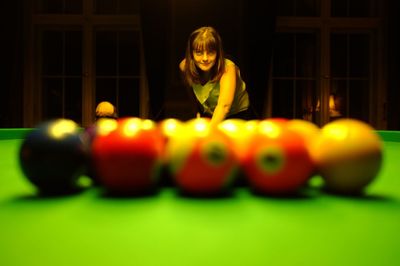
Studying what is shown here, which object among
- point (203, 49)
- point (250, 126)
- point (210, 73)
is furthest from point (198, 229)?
point (210, 73)

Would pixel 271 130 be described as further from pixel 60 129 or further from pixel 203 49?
pixel 203 49

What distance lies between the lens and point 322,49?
7.44 metres

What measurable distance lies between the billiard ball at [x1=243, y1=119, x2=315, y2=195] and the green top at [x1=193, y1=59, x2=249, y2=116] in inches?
74.4

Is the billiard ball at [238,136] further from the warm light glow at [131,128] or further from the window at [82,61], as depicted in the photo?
the window at [82,61]

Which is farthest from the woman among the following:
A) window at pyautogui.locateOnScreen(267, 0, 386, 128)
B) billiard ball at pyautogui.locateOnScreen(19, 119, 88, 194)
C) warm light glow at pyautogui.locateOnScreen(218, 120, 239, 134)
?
window at pyautogui.locateOnScreen(267, 0, 386, 128)

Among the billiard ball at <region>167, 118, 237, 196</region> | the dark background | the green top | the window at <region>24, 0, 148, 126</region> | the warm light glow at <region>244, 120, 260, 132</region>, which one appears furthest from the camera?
the window at <region>24, 0, 148, 126</region>

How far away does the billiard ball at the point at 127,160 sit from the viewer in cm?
127

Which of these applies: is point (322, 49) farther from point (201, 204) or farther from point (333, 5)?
point (201, 204)

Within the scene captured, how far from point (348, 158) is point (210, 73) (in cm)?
196

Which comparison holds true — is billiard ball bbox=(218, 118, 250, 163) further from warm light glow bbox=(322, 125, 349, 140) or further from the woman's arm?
the woman's arm

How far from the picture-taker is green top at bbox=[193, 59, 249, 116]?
3.28 meters

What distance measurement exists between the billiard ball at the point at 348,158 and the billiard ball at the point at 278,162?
6cm

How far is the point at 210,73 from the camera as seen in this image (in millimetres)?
3168

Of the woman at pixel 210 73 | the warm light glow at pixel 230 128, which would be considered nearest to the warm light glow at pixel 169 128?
the warm light glow at pixel 230 128
